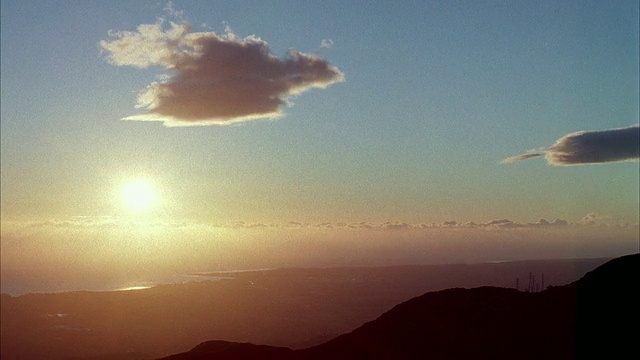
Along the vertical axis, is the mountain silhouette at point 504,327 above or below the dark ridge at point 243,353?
above

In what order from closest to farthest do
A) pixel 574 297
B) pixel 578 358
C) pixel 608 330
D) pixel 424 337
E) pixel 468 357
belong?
pixel 608 330 < pixel 578 358 < pixel 574 297 < pixel 468 357 < pixel 424 337

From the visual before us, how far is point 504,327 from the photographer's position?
205 ft

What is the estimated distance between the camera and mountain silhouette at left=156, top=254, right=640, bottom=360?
40094 millimetres

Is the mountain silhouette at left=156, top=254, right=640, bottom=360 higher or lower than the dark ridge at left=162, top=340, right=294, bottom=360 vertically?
higher

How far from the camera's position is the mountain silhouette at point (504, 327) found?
4009cm

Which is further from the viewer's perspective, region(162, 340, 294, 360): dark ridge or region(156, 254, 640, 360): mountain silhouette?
region(162, 340, 294, 360): dark ridge

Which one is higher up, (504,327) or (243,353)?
(504,327)

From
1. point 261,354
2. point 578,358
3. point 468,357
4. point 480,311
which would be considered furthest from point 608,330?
point 261,354

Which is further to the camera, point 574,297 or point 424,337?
point 424,337

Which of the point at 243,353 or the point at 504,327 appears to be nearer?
the point at 504,327

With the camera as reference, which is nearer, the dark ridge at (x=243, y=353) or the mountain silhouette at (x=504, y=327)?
the mountain silhouette at (x=504, y=327)

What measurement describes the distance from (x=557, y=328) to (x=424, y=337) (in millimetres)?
16762

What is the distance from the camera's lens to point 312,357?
236 ft

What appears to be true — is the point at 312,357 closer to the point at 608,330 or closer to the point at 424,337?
the point at 424,337
